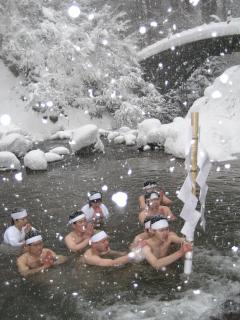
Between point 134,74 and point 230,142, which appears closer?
point 230,142

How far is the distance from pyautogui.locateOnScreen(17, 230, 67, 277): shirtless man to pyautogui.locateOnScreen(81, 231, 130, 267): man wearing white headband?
0.60 m

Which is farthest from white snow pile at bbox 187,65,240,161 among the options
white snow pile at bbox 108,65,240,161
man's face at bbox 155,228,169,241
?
man's face at bbox 155,228,169,241

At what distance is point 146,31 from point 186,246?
25.5 meters

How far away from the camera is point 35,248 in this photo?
6766mm

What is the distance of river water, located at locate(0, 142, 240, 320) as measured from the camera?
565 cm

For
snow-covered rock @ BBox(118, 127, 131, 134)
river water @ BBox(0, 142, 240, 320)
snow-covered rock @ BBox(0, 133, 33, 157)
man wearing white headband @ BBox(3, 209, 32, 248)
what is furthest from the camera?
snow-covered rock @ BBox(118, 127, 131, 134)

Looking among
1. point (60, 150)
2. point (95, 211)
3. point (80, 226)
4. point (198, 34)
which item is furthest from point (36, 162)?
point (198, 34)

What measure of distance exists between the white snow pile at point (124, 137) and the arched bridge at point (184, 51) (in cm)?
564

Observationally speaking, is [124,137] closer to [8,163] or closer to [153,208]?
[8,163]

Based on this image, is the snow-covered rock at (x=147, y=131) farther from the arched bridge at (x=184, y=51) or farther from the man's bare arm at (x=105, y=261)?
the man's bare arm at (x=105, y=261)

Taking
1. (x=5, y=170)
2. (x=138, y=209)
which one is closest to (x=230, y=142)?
(x=138, y=209)

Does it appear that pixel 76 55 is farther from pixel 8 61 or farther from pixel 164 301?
pixel 164 301

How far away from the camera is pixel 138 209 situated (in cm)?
991

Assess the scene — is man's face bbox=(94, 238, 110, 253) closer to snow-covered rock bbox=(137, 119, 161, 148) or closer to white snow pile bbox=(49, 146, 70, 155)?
white snow pile bbox=(49, 146, 70, 155)
